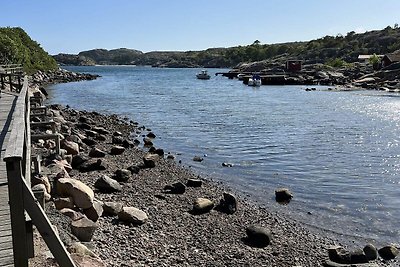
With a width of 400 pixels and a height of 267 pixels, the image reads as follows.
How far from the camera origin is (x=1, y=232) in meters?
6.15

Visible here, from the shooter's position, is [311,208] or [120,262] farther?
[311,208]

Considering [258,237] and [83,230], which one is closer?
[83,230]

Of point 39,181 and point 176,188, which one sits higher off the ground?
point 39,181

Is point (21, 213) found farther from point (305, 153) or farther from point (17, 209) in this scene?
point (305, 153)

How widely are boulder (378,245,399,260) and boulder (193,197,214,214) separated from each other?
185 inches

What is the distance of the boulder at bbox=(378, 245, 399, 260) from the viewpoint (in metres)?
11.1

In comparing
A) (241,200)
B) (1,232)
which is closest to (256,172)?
(241,200)

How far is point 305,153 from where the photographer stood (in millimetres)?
24438

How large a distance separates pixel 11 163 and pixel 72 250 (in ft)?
11.1

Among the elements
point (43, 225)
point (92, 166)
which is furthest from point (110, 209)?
point (43, 225)

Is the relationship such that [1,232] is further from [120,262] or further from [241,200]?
[241,200]

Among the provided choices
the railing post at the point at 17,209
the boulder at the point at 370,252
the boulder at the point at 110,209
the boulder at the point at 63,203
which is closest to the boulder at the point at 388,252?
the boulder at the point at 370,252

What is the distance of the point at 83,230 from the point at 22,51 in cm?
7732

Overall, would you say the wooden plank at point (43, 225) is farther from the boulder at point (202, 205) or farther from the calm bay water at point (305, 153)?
the calm bay water at point (305, 153)
